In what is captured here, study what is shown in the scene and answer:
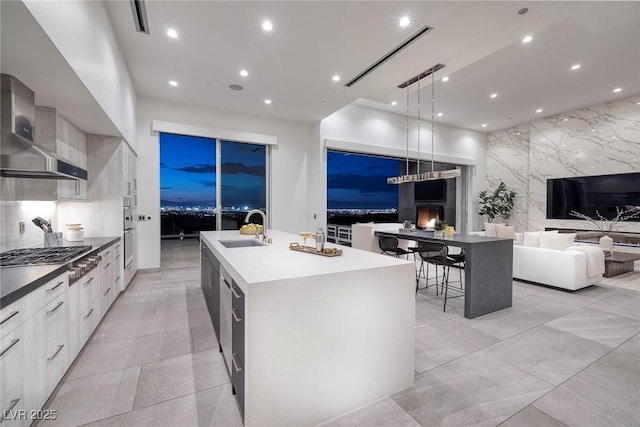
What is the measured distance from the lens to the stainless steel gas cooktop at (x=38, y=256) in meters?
1.89

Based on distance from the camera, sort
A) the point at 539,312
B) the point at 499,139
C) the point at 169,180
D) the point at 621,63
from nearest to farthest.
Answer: the point at 539,312 → the point at 621,63 → the point at 169,180 → the point at 499,139

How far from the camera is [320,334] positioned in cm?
153

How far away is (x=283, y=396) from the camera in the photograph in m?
1.45

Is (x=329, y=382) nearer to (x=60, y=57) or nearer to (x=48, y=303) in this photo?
(x=48, y=303)

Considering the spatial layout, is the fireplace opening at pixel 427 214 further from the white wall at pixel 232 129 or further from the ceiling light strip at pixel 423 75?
the ceiling light strip at pixel 423 75

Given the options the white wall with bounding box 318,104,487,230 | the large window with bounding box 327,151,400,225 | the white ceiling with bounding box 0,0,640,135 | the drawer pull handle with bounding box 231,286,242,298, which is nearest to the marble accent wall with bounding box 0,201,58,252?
the white ceiling with bounding box 0,0,640,135

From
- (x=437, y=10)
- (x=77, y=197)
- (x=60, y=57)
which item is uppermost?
(x=437, y=10)

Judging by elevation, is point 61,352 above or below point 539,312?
above

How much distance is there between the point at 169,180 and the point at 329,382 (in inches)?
225

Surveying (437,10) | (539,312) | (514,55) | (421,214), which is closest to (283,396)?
(539,312)

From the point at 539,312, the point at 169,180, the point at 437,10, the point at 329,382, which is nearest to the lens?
the point at 329,382

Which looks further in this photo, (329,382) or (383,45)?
(383,45)

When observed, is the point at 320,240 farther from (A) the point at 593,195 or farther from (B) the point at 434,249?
(A) the point at 593,195

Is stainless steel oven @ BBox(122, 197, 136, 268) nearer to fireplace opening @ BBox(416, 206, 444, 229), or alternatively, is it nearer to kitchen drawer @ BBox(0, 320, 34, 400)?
kitchen drawer @ BBox(0, 320, 34, 400)
